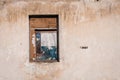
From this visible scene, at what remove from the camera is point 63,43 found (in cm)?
930

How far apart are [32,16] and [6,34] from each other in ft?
2.74

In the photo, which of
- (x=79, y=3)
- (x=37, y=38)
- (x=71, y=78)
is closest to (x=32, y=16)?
(x=37, y=38)

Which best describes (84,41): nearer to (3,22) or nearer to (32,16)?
(32,16)

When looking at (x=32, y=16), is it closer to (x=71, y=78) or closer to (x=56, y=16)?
(x=56, y=16)

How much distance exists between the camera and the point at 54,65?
931 cm

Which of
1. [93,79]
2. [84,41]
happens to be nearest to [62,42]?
[84,41]

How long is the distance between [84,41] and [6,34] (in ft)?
6.75

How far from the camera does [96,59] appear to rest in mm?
9320

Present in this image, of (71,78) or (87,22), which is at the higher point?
(87,22)

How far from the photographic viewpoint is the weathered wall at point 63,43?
9305 millimetres

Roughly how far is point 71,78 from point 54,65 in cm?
56

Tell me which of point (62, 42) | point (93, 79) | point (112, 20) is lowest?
point (93, 79)

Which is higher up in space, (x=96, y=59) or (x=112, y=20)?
(x=112, y=20)

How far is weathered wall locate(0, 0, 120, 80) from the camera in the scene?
9.30m
